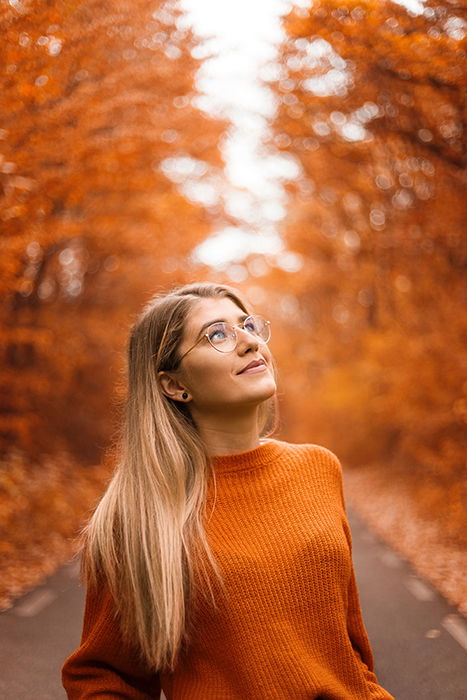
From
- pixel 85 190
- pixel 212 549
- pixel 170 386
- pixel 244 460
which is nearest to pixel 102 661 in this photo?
pixel 212 549

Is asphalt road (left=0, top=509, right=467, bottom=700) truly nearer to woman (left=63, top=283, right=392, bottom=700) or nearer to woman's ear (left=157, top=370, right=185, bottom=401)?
woman (left=63, top=283, right=392, bottom=700)

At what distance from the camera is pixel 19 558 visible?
26.4 ft

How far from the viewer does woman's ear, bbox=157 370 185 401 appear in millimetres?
2260

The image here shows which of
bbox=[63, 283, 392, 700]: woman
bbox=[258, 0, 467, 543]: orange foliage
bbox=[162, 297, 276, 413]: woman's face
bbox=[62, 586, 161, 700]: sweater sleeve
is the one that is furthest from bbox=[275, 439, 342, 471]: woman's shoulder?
bbox=[258, 0, 467, 543]: orange foliage

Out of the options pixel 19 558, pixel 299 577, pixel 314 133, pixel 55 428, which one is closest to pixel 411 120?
pixel 314 133

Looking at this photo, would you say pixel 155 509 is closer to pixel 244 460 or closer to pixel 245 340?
pixel 244 460

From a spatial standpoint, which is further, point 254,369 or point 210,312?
point 210,312

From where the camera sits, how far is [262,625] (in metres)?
1.97

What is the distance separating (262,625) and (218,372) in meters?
0.75

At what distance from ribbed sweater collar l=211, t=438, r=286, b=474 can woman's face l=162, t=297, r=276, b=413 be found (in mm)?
165

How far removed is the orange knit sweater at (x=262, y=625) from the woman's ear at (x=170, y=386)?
0.33 metres

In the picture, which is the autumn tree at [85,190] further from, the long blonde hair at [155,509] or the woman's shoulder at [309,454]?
the woman's shoulder at [309,454]

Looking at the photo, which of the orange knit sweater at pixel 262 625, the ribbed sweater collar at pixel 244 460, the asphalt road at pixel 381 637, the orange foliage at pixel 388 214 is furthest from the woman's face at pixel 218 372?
the orange foliage at pixel 388 214

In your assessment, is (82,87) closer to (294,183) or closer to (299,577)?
(299,577)
